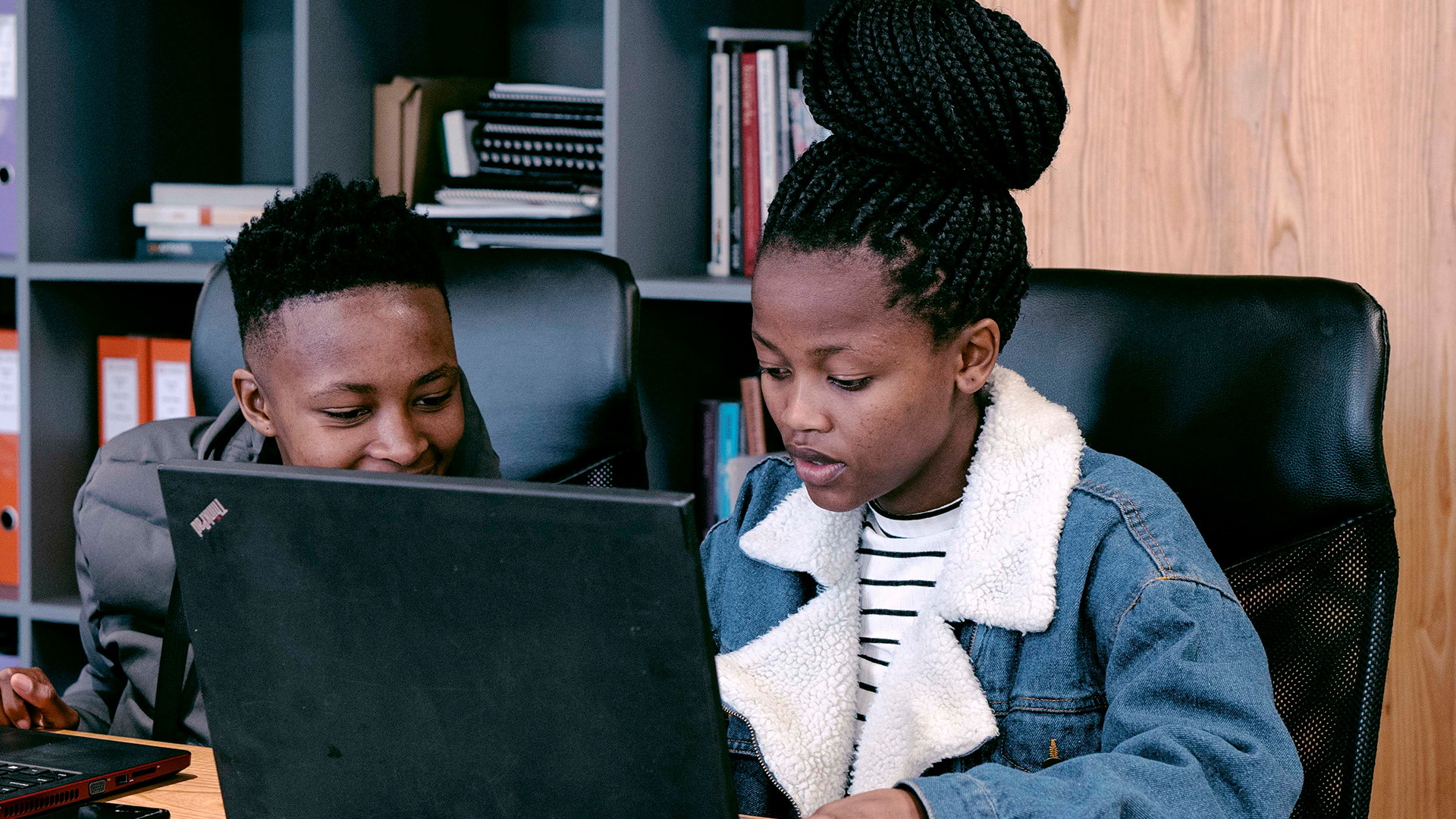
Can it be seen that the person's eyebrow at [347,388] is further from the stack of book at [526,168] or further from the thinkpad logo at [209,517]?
the stack of book at [526,168]

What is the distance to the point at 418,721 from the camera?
577 millimetres

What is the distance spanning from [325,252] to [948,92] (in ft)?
1.79

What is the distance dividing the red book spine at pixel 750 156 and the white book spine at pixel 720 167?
26 millimetres

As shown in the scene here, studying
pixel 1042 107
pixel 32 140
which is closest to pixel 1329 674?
pixel 1042 107

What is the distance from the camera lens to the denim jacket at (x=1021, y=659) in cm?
75

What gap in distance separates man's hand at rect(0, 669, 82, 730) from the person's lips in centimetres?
62

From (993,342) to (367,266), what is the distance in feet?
1.74

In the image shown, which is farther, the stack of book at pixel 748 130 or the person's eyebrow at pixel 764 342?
the stack of book at pixel 748 130

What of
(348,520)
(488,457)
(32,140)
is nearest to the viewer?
(348,520)

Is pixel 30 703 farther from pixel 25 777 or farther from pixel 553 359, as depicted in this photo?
pixel 553 359

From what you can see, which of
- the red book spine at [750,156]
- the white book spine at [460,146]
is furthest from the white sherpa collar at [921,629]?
the white book spine at [460,146]

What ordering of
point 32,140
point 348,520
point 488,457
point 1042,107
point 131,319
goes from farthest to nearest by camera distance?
point 131,319
point 32,140
point 488,457
point 1042,107
point 348,520

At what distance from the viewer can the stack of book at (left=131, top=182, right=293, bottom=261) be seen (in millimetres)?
2086

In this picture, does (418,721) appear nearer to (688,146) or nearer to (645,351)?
(645,351)
